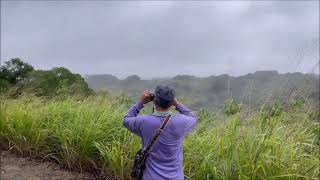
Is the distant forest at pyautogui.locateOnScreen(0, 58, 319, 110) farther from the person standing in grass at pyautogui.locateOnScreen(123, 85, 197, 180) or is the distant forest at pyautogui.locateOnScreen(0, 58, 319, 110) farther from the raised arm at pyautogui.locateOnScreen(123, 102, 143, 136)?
the person standing in grass at pyautogui.locateOnScreen(123, 85, 197, 180)

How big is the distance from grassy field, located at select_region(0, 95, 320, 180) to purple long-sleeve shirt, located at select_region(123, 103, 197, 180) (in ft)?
4.21

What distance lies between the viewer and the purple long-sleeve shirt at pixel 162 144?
5.17 metres

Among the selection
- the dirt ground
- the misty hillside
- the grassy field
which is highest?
the misty hillside

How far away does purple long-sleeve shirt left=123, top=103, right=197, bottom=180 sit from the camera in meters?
5.17

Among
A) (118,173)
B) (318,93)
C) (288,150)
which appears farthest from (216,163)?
(318,93)

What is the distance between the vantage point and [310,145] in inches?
269

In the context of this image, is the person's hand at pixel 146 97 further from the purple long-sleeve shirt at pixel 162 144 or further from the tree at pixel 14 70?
the tree at pixel 14 70

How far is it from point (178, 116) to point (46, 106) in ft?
17.5

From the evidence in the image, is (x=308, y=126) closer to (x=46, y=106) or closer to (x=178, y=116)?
(x=178, y=116)

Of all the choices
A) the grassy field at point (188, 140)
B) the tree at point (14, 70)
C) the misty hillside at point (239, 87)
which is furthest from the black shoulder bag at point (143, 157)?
the tree at point (14, 70)

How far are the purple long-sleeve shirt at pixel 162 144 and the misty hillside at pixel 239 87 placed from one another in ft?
6.72

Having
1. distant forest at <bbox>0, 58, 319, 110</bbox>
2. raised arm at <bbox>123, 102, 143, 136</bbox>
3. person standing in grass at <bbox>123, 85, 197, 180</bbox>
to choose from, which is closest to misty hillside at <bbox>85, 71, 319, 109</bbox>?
distant forest at <bbox>0, 58, 319, 110</bbox>

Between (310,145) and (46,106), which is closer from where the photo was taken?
(310,145)

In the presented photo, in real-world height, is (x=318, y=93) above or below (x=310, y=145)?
above
